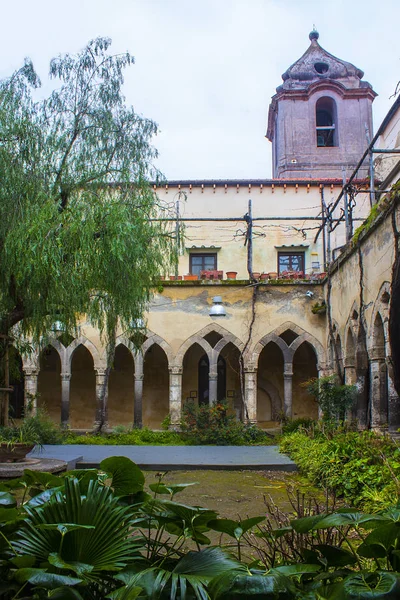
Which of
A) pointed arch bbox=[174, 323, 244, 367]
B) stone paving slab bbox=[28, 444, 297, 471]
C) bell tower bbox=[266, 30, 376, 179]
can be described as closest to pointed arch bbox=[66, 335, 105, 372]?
pointed arch bbox=[174, 323, 244, 367]

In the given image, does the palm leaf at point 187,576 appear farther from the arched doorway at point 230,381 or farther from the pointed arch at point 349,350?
the arched doorway at point 230,381

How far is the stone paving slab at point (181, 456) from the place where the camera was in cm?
964

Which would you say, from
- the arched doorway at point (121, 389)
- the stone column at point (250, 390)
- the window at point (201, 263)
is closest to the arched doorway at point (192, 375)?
the arched doorway at point (121, 389)

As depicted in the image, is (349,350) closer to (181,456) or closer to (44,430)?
(181,456)

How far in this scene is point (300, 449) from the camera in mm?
10188

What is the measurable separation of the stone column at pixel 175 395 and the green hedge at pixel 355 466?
20.0 ft

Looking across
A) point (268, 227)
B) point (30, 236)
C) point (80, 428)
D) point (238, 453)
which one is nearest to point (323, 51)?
point (268, 227)

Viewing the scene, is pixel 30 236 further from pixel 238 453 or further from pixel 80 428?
pixel 80 428

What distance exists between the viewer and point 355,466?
746 cm

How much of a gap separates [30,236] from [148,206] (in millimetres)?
2181

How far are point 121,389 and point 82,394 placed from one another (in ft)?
4.12

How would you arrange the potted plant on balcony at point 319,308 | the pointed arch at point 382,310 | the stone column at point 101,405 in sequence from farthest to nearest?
the stone column at point 101,405 < the potted plant on balcony at point 319,308 < the pointed arch at point 382,310

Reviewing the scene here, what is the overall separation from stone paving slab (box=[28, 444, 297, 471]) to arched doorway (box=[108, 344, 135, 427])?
5.99 metres

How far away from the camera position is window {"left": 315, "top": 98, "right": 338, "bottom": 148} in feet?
81.2
